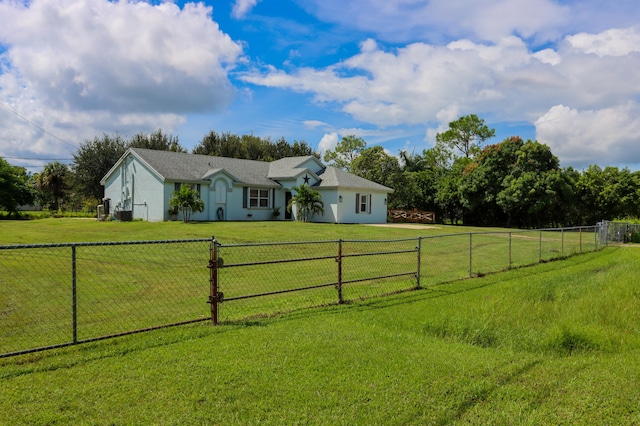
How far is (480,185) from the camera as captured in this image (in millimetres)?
34375

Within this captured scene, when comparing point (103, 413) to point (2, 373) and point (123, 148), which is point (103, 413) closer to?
point (2, 373)

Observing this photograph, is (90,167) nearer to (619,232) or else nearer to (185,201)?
(185,201)

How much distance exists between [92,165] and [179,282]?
38515 millimetres

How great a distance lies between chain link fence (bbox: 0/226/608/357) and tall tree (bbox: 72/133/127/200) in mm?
31566

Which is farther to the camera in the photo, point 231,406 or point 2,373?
point 2,373

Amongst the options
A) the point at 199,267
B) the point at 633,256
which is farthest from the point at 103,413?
the point at 633,256

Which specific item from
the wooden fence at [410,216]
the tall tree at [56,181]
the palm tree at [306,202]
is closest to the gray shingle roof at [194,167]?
the palm tree at [306,202]

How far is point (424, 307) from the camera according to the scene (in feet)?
25.4

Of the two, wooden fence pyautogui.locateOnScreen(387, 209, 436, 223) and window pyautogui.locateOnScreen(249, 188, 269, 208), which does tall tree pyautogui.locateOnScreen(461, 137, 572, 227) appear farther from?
window pyautogui.locateOnScreen(249, 188, 269, 208)

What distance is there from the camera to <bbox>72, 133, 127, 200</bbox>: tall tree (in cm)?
4181

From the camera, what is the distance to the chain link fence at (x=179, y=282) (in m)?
6.05

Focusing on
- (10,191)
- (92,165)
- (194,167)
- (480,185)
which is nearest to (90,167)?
(92,165)

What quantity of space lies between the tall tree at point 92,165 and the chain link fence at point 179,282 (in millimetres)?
31566

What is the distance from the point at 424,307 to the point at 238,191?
23381mm
